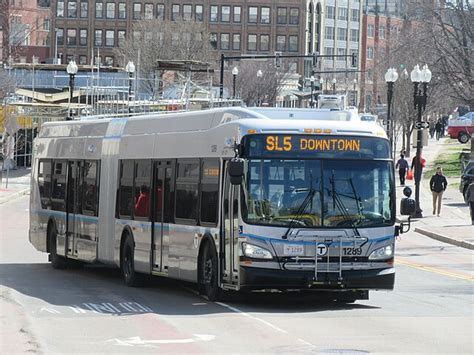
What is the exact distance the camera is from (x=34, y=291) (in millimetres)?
21062

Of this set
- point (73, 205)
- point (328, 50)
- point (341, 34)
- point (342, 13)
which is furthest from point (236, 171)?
point (342, 13)

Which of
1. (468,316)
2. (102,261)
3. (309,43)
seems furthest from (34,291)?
(309,43)

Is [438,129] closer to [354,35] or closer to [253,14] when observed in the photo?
[253,14]

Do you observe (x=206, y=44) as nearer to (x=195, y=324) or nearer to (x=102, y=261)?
(x=102, y=261)

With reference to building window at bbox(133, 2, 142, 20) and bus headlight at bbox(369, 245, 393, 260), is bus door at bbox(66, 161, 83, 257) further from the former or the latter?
building window at bbox(133, 2, 142, 20)

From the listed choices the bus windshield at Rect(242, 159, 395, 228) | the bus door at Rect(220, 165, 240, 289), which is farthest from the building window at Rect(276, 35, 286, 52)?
the bus door at Rect(220, 165, 240, 289)

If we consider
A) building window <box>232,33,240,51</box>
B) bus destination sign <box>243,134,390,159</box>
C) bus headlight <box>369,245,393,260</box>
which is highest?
building window <box>232,33,240,51</box>

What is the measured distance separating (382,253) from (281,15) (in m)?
136

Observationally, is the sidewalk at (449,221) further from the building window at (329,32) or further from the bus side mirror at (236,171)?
the building window at (329,32)

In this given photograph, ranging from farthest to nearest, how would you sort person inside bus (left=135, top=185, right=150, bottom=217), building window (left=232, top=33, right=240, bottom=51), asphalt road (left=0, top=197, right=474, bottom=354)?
building window (left=232, top=33, right=240, bottom=51), person inside bus (left=135, top=185, right=150, bottom=217), asphalt road (left=0, top=197, right=474, bottom=354)

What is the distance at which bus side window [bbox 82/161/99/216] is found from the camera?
79.5 feet

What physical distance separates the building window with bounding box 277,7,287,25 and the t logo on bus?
136 metres

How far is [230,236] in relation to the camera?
1819 centimetres

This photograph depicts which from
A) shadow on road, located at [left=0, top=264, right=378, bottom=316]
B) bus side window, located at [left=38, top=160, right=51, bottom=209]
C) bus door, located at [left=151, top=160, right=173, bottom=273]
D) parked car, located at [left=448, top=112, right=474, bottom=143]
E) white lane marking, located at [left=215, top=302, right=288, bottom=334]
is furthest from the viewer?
parked car, located at [left=448, top=112, right=474, bottom=143]
